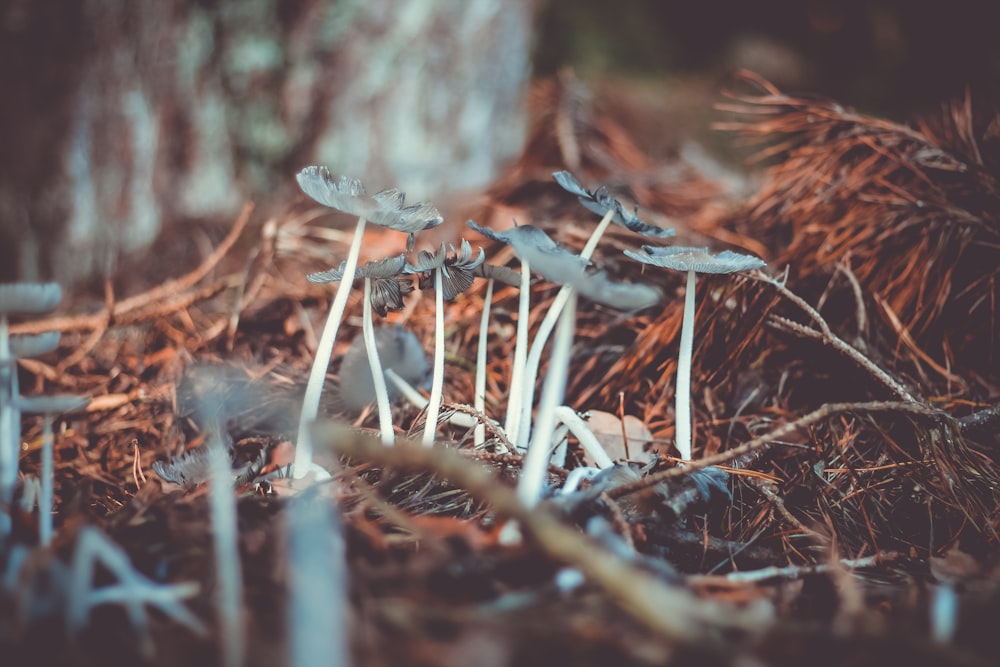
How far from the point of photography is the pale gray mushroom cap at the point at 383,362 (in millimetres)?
1229

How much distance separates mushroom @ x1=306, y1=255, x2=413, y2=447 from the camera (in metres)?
0.97

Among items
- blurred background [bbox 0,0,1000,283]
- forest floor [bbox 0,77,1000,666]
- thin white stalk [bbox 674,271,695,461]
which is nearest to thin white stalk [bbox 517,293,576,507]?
forest floor [bbox 0,77,1000,666]

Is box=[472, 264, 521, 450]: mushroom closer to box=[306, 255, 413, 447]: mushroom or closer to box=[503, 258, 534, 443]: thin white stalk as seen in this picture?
box=[503, 258, 534, 443]: thin white stalk

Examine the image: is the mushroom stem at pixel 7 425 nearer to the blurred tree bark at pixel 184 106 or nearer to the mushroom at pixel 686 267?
the mushroom at pixel 686 267

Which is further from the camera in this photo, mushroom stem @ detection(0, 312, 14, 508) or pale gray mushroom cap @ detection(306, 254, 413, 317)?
pale gray mushroom cap @ detection(306, 254, 413, 317)

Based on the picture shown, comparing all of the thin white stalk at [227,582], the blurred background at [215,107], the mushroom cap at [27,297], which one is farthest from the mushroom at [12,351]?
the blurred background at [215,107]

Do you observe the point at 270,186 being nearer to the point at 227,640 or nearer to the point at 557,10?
the point at 227,640

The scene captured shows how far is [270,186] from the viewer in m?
2.39

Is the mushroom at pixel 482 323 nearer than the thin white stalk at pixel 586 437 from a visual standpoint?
No

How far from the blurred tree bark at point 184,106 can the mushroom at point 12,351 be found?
163 centimetres

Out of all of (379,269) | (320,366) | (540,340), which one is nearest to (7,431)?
(320,366)

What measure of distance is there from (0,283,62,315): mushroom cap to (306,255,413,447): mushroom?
36 cm

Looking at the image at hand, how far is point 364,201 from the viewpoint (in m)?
0.92

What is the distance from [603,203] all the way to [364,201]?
0.40m
